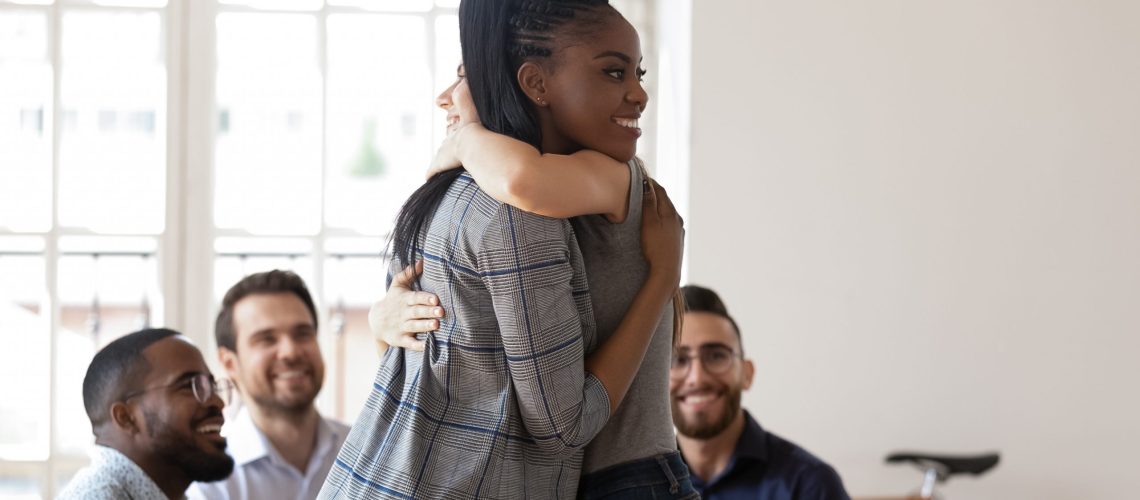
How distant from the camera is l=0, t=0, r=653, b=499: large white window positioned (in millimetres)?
3820

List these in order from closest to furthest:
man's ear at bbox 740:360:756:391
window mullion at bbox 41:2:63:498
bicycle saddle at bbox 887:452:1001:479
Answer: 1. man's ear at bbox 740:360:756:391
2. bicycle saddle at bbox 887:452:1001:479
3. window mullion at bbox 41:2:63:498

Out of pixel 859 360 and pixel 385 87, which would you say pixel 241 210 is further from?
pixel 859 360

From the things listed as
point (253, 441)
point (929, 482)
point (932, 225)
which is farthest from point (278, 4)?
point (929, 482)

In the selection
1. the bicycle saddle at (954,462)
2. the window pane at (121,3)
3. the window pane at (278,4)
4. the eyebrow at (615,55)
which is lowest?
the bicycle saddle at (954,462)

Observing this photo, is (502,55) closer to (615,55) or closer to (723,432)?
(615,55)

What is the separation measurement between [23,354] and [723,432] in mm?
2341

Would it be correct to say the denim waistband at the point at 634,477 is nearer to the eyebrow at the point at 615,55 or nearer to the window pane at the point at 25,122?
the eyebrow at the point at 615,55

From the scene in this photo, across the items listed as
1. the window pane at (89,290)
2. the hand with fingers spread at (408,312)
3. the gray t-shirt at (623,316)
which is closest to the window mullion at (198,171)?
the window pane at (89,290)

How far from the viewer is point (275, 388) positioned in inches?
117

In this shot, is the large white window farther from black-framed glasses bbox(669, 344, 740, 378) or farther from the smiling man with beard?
black-framed glasses bbox(669, 344, 740, 378)

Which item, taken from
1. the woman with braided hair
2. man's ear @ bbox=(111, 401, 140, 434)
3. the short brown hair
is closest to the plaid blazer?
the woman with braided hair

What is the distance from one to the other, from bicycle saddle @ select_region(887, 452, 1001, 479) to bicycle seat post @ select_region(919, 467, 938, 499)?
0.04ft

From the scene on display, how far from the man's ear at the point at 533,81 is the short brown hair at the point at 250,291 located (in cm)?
190

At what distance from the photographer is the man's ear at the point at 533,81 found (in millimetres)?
1301
